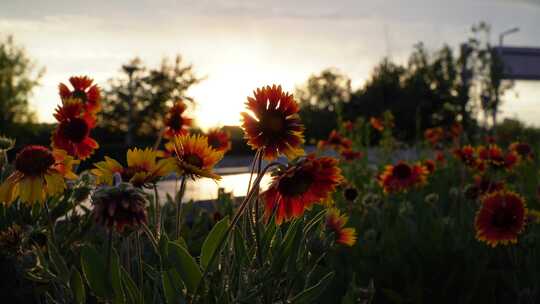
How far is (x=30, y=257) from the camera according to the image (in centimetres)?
144

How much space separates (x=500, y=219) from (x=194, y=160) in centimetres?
174

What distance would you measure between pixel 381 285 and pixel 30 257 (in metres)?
1.75

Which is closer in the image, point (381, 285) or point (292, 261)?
point (292, 261)

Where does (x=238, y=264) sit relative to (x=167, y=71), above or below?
below

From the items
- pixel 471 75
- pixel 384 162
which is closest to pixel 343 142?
pixel 384 162

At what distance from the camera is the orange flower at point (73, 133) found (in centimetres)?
202

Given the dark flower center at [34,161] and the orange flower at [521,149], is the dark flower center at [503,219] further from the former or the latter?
the orange flower at [521,149]

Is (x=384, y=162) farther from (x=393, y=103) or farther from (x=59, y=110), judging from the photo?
(x=393, y=103)

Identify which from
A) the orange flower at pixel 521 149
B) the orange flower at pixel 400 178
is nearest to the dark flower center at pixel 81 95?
the orange flower at pixel 400 178

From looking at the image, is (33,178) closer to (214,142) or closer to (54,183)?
(54,183)

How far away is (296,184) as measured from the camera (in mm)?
1279

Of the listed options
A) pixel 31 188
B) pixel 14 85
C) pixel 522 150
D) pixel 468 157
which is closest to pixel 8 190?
pixel 31 188

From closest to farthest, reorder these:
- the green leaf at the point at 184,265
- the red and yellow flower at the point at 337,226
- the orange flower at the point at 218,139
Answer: the green leaf at the point at 184,265
the red and yellow flower at the point at 337,226
the orange flower at the point at 218,139

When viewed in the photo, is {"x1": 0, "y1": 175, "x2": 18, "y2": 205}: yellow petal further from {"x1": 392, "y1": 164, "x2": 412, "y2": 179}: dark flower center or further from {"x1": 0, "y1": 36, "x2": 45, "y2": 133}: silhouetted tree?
{"x1": 0, "y1": 36, "x2": 45, "y2": 133}: silhouetted tree
